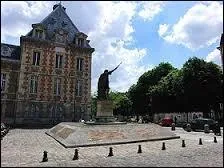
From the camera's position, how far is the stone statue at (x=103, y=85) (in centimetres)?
2396

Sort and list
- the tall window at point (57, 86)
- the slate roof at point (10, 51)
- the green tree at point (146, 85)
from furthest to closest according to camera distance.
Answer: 1. the green tree at point (146, 85)
2. the tall window at point (57, 86)
3. the slate roof at point (10, 51)

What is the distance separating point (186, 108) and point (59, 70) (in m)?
24.3

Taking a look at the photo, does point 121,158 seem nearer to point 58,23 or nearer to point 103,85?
point 103,85

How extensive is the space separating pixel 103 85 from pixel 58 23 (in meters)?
25.8

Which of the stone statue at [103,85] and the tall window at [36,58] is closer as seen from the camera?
the stone statue at [103,85]

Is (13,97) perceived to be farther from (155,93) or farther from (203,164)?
(203,164)

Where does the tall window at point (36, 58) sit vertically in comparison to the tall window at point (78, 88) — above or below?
above

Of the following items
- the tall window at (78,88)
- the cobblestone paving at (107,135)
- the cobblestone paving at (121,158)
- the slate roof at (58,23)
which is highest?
the slate roof at (58,23)

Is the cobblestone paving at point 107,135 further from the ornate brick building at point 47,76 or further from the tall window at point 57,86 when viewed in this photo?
the tall window at point 57,86

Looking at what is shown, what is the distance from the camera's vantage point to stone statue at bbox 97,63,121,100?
23962 millimetres

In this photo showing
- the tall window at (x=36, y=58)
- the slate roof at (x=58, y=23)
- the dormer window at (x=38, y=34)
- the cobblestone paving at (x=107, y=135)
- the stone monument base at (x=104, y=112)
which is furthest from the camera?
the slate roof at (x=58, y=23)

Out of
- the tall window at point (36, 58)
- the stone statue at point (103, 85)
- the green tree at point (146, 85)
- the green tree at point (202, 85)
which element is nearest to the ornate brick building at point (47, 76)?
the tall window at point (36, 58)

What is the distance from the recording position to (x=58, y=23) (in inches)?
1816

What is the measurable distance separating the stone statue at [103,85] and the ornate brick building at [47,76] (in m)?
18.6
